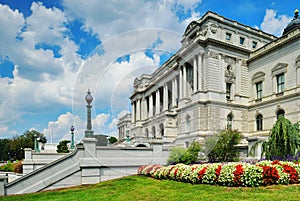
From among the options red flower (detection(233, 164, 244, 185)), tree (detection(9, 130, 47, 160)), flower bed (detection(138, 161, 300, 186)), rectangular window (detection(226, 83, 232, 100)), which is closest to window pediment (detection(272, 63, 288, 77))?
rectangular window (detection(226, 83, 232, 100))

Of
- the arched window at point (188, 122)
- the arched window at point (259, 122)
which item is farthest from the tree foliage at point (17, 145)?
the arched window at point (259, 122)

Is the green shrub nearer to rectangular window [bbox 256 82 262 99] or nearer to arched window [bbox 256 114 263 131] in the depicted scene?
arched window [bbox 256 114 263 131]

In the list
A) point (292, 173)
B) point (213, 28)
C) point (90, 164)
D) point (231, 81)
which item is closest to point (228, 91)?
point (231, 81)

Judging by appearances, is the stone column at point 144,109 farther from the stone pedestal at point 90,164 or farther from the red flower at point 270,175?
the red flower at point 270,175

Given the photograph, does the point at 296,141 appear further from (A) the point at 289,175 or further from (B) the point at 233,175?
(B) the point at 233,175

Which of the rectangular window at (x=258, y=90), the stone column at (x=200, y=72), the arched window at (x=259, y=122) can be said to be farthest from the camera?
the rectangular window at (x=258, y=90)

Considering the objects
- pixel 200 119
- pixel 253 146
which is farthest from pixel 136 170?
pixel 200 119

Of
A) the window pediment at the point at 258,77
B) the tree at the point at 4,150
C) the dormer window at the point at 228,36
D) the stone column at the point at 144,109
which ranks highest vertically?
the dormer window at the point at 228,36

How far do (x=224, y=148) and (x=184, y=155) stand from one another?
348cm

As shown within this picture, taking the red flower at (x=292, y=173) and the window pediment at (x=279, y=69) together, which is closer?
the red flower at (x=292, y=173)

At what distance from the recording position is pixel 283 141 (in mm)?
13602

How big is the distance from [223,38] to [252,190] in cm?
2817

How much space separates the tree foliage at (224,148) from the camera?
17.9 metres

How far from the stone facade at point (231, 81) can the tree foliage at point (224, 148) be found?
9467 millimetres
